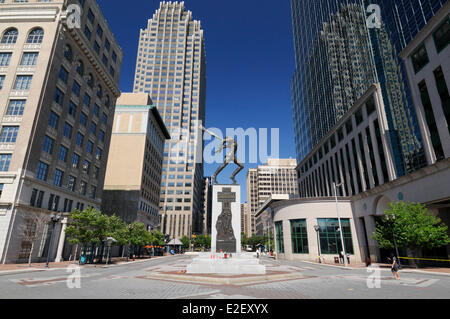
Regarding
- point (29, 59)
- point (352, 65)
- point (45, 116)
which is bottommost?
point (45, 116)

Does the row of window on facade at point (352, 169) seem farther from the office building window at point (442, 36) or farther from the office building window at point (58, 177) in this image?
the office building window at point (58, 177)

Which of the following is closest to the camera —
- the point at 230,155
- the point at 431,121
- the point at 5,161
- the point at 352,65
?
the point at 230,155

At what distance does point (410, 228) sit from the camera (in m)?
24.1

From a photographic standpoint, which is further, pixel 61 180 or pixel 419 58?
pixel 61 180

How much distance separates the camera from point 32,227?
102ft

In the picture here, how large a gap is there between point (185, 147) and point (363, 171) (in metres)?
91.9

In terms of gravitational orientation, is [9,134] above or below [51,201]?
above

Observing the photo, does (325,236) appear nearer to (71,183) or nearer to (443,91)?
(443,91)

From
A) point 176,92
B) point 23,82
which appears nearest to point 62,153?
point 23,82

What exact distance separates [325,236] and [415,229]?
19895mm

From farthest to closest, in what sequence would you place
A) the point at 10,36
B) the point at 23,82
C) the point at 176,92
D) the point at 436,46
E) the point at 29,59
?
1. the point at 176,92
2. the point at 10,36
3. the point at 29,59
4. the point at 23,82
5. the point at 436,46

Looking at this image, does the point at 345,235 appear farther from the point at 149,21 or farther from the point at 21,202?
the point at 149,21

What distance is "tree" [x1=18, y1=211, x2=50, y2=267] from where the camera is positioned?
29.8 meters

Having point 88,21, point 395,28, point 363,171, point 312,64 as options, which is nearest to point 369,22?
point 395,28
